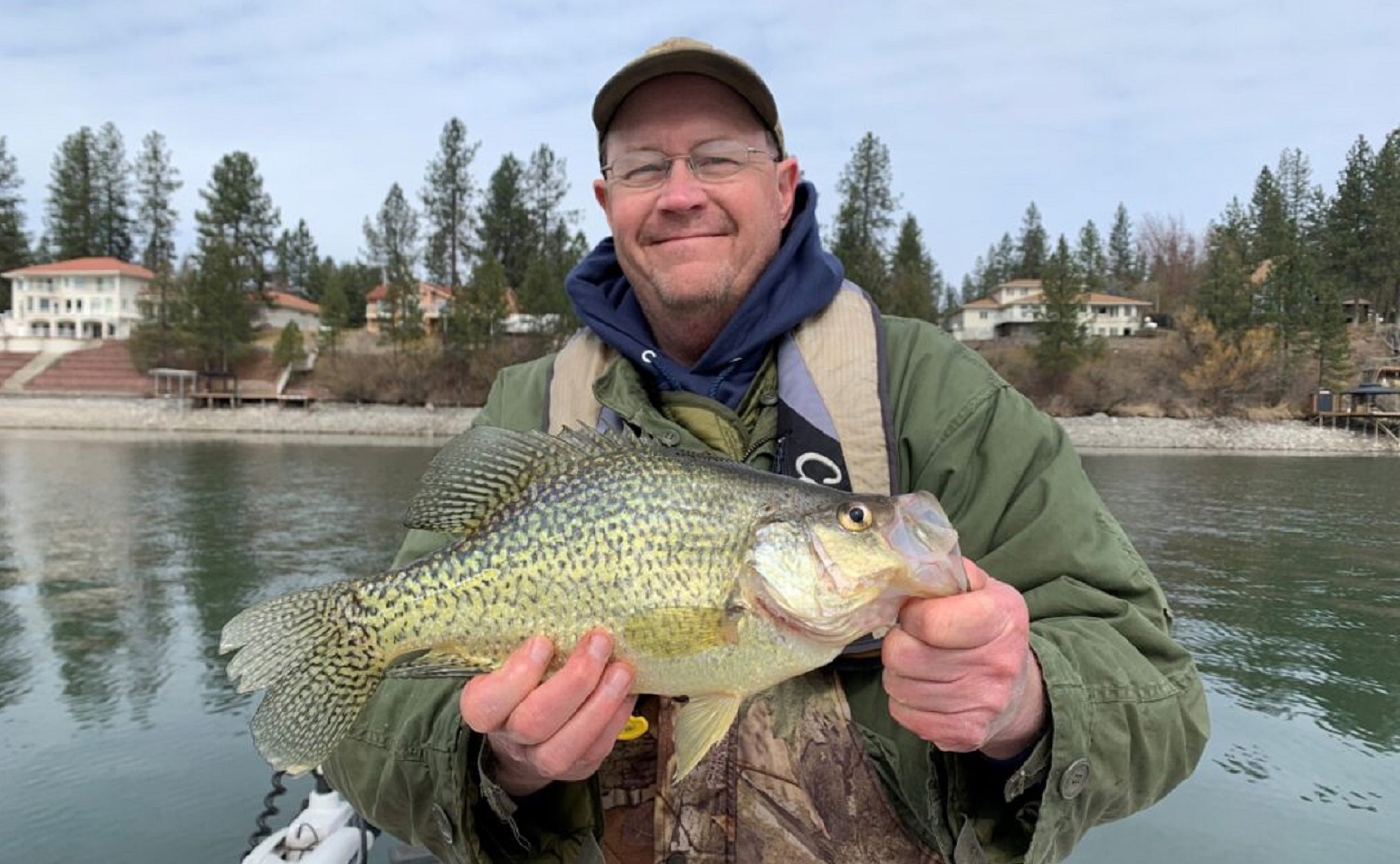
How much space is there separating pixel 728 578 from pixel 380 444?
52.4 m

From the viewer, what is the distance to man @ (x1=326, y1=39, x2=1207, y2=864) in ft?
7.40

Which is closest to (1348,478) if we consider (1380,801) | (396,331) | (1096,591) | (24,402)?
(1380,801)

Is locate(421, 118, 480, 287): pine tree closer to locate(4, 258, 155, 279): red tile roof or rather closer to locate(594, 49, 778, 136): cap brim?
locate(4, 258, 155, 279): red tile roof

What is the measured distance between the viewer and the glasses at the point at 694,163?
320 centimetres

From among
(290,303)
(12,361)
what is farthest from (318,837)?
(290,303)

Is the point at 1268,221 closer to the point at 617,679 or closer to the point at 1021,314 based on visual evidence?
the point at 1021,314

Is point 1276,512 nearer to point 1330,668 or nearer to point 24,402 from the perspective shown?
point 1330,668

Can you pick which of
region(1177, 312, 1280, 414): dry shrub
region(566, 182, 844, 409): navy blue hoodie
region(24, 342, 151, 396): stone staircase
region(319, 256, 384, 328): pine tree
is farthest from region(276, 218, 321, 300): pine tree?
region(566, 182, 844, 409): navy blue hoodie

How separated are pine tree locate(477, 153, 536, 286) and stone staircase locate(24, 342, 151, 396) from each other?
27.7 meters

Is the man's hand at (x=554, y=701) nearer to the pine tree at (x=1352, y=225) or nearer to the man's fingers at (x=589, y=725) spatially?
the man's fingers at (x=589, y=725)

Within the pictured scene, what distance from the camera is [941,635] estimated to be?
1937 millimetres

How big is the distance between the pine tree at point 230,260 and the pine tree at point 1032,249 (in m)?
75.5

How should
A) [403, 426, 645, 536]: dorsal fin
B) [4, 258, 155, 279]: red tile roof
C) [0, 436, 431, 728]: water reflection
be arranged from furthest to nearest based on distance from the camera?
[4, 258, 155, 279]: red tile roof < [0, 436, 431, 728]: water reflection < [403, 426, 645, 536]: dorsal fin

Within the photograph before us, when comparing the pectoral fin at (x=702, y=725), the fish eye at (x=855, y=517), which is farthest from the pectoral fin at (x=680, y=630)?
the fish eye at (x=855, y=517)
